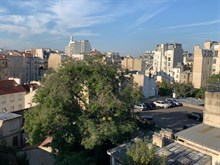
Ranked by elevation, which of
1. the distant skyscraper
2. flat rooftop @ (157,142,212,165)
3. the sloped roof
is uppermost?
the distant skyscraper

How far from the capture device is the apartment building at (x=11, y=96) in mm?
42406

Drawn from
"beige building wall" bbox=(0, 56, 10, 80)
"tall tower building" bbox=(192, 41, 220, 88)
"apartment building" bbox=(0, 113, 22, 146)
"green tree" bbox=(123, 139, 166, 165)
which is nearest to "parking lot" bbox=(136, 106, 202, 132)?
"apartment building" bbox=(0, 113, 22, 146)

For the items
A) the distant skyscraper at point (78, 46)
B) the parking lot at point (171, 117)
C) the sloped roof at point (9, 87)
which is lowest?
the parking lot at point (171, 117)

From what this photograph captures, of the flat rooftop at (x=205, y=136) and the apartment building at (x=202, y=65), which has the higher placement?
the apartment building at (x=202, y=65)

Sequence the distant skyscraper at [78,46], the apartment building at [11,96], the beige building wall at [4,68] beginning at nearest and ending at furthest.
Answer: the apartment building at [11,96]
the beige building wall at [4,68]
the distant skyscraper at [78,46]

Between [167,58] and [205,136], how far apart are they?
82.1m

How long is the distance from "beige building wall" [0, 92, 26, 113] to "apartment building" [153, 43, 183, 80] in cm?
5535

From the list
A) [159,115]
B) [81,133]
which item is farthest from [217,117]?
[159,115]

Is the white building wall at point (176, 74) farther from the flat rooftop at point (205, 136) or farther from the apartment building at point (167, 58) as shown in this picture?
the flat rooftop at point (205, 136)

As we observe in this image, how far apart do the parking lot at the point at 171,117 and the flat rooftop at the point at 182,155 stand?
1236cm

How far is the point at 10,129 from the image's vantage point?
24.6 metres

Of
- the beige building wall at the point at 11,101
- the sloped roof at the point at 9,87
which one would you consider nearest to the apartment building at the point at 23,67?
the sloped roof at the point at 9,87

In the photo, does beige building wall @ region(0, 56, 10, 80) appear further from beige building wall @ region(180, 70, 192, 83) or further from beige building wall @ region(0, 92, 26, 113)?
beige building wall @ region(180, 70, 192, 83)

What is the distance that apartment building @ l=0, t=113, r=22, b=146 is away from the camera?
23.8m
